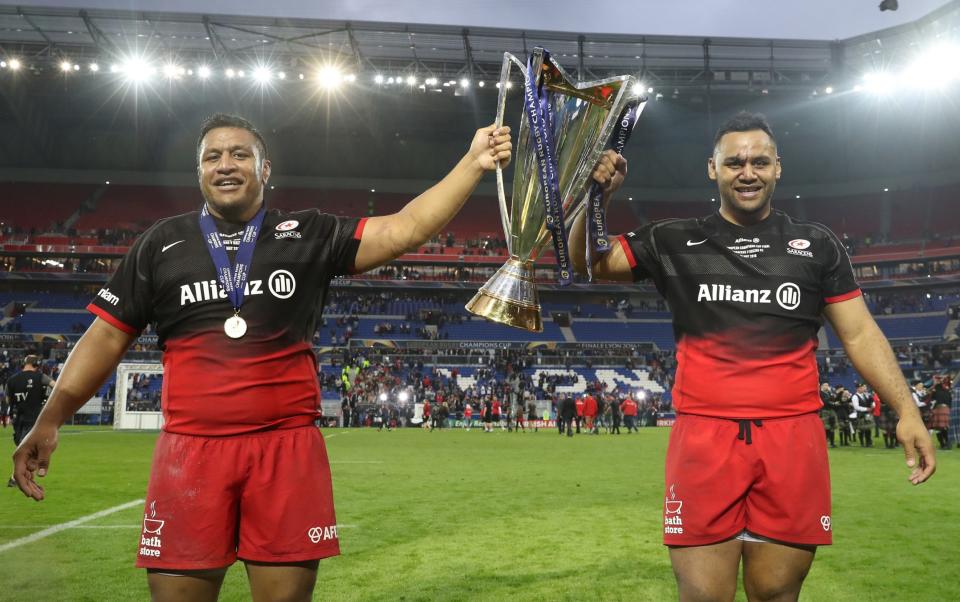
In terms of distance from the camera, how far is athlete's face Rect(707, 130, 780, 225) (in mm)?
3189

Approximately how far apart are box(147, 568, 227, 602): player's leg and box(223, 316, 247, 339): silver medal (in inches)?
33.8

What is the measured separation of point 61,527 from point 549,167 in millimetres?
6981

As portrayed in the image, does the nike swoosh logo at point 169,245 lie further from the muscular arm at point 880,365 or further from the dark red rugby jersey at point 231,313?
the muscular arm at point 880,365

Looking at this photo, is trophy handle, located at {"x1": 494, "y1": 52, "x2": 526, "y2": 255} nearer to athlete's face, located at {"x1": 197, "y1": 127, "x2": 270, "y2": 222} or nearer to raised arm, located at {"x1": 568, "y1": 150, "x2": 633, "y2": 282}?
raised arm, located at {"x1": 568, "y1": 150, "x2": 633, "y2": 282}

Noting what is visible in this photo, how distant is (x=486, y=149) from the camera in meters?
2.97

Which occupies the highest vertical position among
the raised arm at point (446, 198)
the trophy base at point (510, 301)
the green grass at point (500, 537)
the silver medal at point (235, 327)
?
the raised arm at point (446, 198)

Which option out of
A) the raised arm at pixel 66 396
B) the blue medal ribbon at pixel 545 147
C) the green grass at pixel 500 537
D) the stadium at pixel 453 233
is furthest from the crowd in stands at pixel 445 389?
the raised arm at pixel 66 396

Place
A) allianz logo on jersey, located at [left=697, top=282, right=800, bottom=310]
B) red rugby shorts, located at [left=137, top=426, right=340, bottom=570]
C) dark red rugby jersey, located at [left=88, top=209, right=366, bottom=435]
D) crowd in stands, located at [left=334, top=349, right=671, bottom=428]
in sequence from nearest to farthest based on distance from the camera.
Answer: red rugby shorts, located at [left=137, top=426, right=340, bottom=570] < dark red rugby jersey, located at [left=88, top=209, right=366, bottom=435] < allianz logo on jersey, located at [left=697, top=282, right=800, bottom=310] < crowd in stands, located at [left=334, top=349, right=671, bottom=428]

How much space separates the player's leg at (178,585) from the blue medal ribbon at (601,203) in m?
1.98

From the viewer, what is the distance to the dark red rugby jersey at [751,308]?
10.2 ft

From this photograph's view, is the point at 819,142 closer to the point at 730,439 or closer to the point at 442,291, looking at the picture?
the point at 442,291

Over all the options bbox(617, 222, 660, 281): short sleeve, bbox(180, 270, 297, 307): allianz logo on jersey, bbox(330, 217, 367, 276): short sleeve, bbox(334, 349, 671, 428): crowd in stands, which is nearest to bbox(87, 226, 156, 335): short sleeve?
bbox(180, 270, 297, 307): allianz logo on jersey

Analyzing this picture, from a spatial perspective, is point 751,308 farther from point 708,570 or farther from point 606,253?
point 708,570

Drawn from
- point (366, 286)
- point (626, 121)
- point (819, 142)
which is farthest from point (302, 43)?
point (626, 121)
